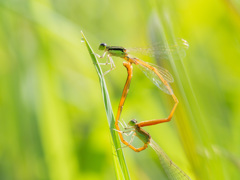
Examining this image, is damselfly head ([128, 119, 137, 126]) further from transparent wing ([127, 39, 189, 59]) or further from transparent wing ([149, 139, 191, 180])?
transparent wing ([127, 39, 189, 59])

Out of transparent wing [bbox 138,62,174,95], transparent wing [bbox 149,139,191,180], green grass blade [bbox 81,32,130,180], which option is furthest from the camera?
transparent wing [bbox 138,62,174,95]

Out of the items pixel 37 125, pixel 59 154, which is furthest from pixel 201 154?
pixel 37 125

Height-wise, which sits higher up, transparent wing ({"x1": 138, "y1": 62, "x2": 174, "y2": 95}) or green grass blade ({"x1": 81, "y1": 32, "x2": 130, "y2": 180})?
transparent wing ({"x1": 138, "y1": 62, "x2": 174, "y2": 95})

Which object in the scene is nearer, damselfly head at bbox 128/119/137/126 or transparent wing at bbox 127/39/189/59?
transparent wing at bbox 127/39/189/59

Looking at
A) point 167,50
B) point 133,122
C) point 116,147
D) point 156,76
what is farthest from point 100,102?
point 116,147

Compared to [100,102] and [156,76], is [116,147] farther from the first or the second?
[100,102]

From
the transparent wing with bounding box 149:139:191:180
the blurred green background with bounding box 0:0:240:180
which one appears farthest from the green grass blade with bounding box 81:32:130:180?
the transparent wing with bounding box 149:139:191:180

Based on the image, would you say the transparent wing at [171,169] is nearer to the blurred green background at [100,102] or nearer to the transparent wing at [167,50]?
the blurred green background at [100,102]

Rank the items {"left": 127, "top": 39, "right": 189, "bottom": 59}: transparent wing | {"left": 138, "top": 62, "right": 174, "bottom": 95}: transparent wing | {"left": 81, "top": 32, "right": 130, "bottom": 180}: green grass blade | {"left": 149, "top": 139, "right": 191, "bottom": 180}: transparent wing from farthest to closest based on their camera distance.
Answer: {"left": 138, "top": 62, "right": 174, "bottom": 95}: transparent wing
{"left": 149, "top": 139, "right": 191, "bottom": 180}: transparent wing
{"left": 127, "top": 39, "right": 189, "bottom": 59}: transparent wing
{"left": 81, "top": 32, "right": 130, "bottom": 180}: green grass blade

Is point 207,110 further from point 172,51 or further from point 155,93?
point 172,51

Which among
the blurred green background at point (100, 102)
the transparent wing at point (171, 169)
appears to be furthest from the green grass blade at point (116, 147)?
the transparent wing at point (171, 169)

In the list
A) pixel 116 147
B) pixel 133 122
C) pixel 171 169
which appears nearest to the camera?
pixel 116 147
